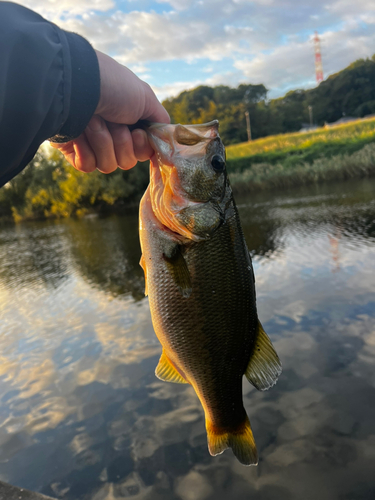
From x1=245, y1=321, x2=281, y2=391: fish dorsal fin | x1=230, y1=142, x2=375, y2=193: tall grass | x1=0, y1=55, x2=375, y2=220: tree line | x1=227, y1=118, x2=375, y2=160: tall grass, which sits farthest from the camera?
x1=0, y1=55, x2=375, y2=220: tree line

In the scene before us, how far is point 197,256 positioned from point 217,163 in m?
0.46

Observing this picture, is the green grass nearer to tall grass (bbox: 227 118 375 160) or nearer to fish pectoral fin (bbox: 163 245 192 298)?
tall grass (bbox: 227 118 375 160)

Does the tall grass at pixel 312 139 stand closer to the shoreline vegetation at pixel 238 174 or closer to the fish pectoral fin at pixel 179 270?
the shoreline vegetation at pixel 238 174

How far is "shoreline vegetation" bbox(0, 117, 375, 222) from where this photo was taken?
25812mm

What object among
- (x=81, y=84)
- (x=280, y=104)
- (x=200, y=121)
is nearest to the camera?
(x=81, y=84)

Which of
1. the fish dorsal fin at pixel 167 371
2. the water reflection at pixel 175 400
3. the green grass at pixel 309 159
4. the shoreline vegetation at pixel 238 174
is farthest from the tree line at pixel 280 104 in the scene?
the fish dorsal fin at pixel 167 371

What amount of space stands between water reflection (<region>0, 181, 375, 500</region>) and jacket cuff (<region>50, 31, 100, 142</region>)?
3233mm

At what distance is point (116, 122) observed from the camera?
1.92 meters

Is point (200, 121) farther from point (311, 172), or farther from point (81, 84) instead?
point (81, 84)

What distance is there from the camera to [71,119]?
1627 mm

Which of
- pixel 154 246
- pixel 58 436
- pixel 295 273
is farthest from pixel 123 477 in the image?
pixel 295 273

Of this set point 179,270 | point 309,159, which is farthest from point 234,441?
point 309,159

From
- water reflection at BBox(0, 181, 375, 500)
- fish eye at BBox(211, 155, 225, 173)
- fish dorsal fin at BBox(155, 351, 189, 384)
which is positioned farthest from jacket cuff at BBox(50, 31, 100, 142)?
water reflection at BBox(0, 181, 375, 500)

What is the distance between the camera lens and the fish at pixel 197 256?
181cm
